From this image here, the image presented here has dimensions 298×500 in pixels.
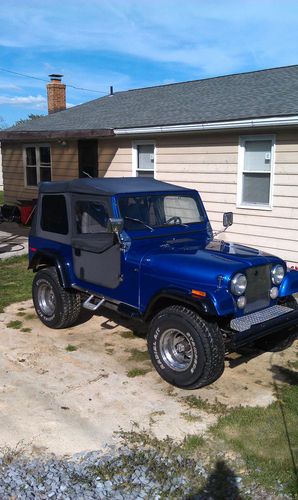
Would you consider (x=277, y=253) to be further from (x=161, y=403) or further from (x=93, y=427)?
(x=93, y=427)

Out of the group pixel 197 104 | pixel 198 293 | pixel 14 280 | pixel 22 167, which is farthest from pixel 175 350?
pixel 22 167

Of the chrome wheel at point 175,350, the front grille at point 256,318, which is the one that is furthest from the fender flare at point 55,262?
the front grille at point 256,318

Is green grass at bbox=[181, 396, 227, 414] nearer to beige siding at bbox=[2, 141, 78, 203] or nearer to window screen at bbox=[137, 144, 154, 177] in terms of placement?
window screen at bbox=[137, 144, 154, 177]

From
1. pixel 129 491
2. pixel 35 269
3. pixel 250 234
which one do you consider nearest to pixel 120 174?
pixel 250 234

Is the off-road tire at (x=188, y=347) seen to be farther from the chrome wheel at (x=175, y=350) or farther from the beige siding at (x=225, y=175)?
the beige siding at (x=225, y=175)

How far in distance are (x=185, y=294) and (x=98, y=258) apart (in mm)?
1266

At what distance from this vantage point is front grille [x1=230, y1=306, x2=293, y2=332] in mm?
3955

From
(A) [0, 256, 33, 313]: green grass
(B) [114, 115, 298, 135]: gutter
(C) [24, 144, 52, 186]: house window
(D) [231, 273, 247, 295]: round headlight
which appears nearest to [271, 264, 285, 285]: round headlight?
(D) [231, 273, 247, 295]: round headlight

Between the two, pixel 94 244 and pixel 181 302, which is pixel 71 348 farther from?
pixel 181 302

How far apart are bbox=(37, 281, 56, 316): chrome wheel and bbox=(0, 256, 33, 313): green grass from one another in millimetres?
984

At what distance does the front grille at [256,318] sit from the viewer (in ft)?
13.0

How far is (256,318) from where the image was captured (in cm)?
413

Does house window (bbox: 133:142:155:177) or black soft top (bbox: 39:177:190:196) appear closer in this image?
black soft top (bbox: 39:177:190:196)

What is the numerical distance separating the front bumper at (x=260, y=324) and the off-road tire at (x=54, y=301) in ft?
7.30
